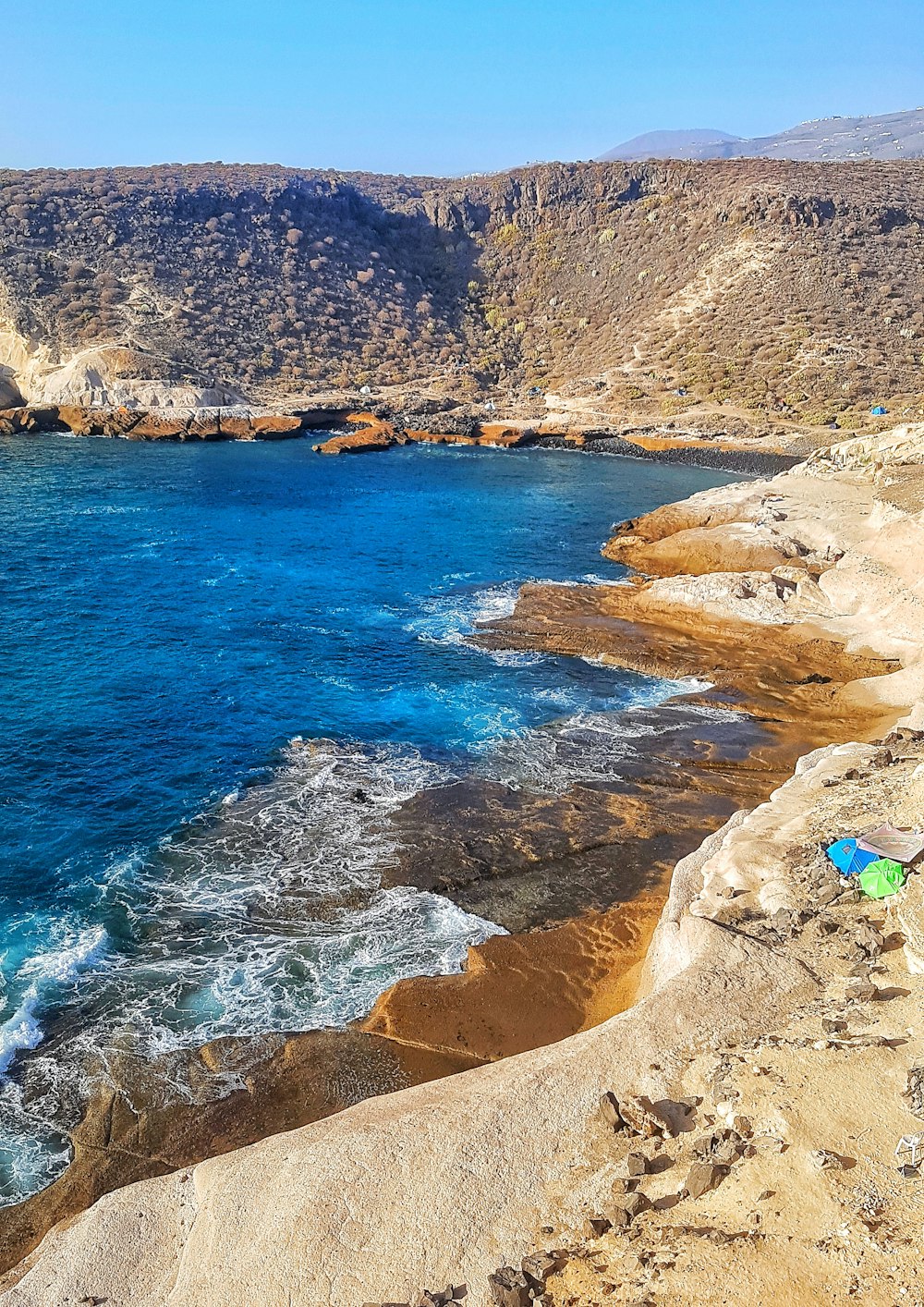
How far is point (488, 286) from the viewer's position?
107 m

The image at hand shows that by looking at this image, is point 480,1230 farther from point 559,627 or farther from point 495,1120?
point 559,627

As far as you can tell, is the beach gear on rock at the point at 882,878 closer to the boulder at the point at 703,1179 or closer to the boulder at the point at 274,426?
the boulder at the point at 703,1179

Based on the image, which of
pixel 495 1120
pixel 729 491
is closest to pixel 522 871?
pixel 495 1120

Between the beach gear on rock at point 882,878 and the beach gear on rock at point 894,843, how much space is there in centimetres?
16

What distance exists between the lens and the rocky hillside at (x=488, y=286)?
76.5 meters

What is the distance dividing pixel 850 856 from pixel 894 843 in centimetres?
68

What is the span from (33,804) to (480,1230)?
16.1 meters

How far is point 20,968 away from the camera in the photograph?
51.5ft

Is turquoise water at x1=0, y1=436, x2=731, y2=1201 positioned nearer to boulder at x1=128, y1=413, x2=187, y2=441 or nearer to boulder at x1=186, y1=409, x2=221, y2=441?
boulder at x1=128, y1=413, x2=187, y2=441

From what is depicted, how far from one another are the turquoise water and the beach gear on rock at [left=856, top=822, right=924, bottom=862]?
24.3 ft

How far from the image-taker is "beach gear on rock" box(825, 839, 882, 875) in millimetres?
13508

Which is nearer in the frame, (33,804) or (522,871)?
(522,871)

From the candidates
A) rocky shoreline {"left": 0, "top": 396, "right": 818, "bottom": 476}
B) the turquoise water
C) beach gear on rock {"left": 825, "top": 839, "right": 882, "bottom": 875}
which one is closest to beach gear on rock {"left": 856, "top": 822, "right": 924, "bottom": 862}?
beach gear on rock {"left": 825, "top": 839, "right": 882, "bottom": 875}

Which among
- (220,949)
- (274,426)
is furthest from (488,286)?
(220,949)
